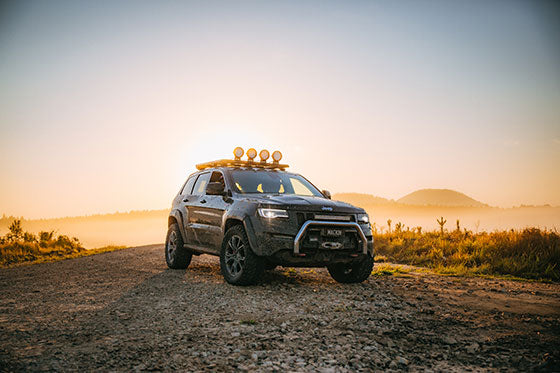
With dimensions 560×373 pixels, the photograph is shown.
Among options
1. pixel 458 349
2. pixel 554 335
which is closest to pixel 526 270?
pixel 554 335

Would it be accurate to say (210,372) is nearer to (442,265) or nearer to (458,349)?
(458,349)

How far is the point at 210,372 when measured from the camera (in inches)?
134

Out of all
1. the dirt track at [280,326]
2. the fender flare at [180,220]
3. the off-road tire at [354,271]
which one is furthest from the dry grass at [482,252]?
the fender flare at [180,220]

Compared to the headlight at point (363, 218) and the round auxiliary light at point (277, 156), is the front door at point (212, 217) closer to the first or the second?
the round auxiliary light at point (277, 156)

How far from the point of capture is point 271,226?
6352 millimetres

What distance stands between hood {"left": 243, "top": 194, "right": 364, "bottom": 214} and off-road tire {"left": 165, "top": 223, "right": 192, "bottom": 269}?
109 inches

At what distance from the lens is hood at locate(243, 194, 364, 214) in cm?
645

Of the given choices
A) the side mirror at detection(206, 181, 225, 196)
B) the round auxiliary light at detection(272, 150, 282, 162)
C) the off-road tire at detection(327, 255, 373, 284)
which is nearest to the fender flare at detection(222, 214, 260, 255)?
the side mirror at detection(206, 181, 225, 196)

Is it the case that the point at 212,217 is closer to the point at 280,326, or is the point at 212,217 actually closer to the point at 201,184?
the point at 201,184

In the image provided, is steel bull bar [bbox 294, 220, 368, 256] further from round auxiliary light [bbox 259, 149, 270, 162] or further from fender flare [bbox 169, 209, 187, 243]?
fender flare [bbox 169, 209, 187, 243]

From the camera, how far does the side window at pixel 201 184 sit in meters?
8.62

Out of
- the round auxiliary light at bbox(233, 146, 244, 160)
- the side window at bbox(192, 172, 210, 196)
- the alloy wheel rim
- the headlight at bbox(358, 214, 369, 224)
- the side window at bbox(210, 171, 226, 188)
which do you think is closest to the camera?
the alloy wheel rim

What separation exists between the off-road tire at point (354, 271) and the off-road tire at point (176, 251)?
329 centimetres

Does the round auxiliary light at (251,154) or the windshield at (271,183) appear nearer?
the windshield at (271,183)
